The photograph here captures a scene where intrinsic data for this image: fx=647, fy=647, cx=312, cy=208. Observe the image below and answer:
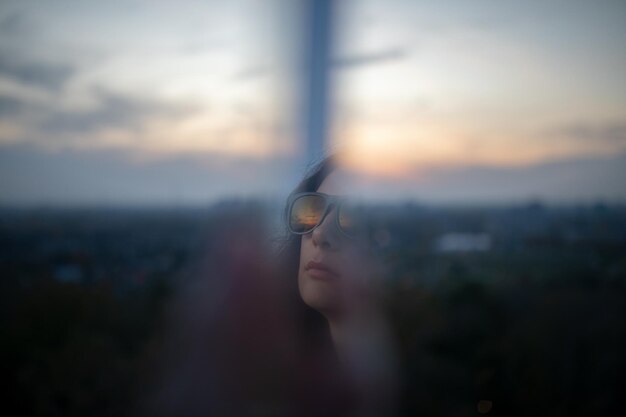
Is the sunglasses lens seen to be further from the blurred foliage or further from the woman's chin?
the blurred foliage

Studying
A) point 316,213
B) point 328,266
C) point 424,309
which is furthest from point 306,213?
point 424,309

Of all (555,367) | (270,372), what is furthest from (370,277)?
(555,367)

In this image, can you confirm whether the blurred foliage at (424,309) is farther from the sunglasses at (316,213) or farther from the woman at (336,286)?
the sunglasses at (316,213)

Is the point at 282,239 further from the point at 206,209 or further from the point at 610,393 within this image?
the point at 610,393

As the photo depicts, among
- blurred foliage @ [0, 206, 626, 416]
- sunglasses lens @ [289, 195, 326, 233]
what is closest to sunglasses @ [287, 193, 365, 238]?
sunglasses lens @ [289, 195, 326, 233]

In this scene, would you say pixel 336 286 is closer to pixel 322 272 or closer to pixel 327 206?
pixel 322 272

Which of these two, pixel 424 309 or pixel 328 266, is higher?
pixel 328 266

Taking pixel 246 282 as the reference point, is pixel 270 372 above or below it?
below
